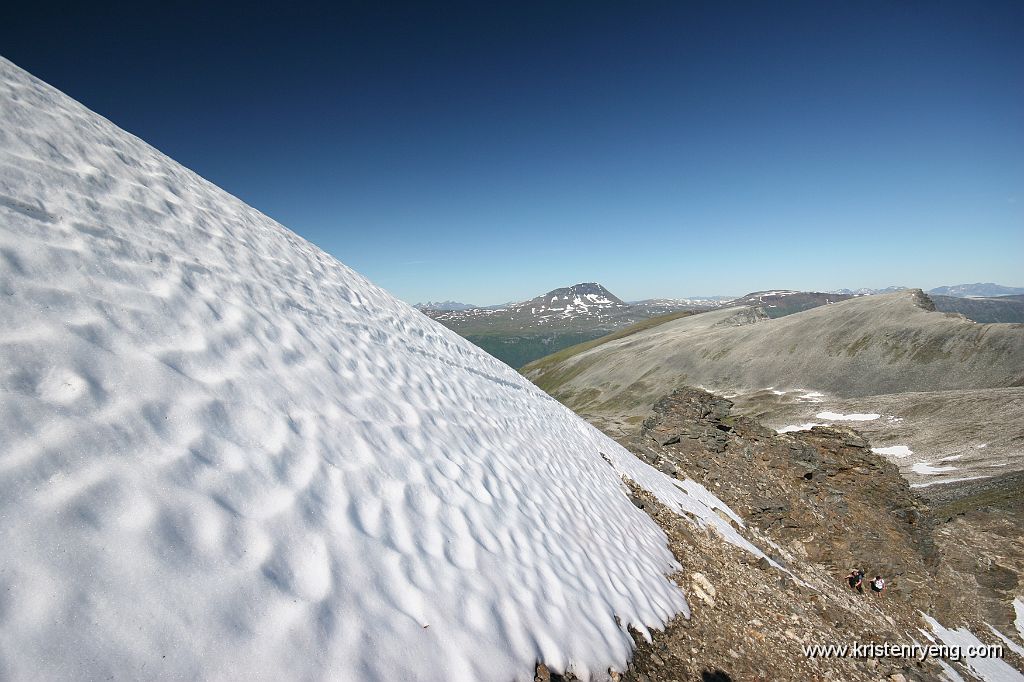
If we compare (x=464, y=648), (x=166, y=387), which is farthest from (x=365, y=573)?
(x=166, y=387)

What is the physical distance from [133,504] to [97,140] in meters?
8.16

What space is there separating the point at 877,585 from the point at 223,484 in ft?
66.4

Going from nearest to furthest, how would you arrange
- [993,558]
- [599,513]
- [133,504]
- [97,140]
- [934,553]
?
[133,504] < [97,140] < [599,513] < [934,553] < [993,558]

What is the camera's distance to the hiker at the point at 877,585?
14.6m

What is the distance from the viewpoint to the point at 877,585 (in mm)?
14547

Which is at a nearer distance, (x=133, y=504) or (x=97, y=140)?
(x=133, y=504)

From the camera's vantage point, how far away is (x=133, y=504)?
2.91 m

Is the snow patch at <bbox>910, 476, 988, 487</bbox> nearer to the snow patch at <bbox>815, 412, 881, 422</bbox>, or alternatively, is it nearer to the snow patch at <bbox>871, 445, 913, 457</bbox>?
the snow patch at <bbox>871, 445, 913, 457</bbox>

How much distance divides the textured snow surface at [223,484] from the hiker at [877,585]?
11972mm

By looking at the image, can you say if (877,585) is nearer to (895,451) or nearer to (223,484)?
(223,484)

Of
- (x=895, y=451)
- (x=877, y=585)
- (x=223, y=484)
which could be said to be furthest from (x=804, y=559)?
(x=895, y=451)

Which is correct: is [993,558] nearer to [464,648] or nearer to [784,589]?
[784,589]

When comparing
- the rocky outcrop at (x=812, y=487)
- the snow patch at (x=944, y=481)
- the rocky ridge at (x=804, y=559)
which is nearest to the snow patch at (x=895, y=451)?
Answer: the snow patch at (x=944, y=481)

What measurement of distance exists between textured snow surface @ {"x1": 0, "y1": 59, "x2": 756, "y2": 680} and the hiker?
39.3ft
